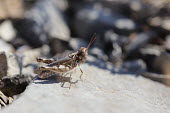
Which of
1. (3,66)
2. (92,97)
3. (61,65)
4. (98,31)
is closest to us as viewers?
(92,97)

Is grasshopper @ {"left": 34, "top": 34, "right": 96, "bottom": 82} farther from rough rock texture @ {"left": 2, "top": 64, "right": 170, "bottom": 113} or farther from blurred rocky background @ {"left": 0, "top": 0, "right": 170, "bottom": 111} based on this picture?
blurred rocky background @ {"left": 0, "top": 0, "right": 170, "bottom": 111}

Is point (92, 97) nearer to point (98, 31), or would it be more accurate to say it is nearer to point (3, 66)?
point (3, 66)

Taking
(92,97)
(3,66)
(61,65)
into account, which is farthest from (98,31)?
(92,97)

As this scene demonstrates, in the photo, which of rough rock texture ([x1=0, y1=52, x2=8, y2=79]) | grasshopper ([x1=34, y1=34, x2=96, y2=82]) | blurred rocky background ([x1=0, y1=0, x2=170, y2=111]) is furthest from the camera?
blurred rocky background ([x1=0, y1=0, x2=170, y2=111])

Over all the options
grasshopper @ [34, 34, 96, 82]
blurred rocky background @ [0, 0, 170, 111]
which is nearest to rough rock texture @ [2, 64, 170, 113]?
grasshopper @ [34, 34, 96, 82]

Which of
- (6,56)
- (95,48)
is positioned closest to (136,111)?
(6,56)
